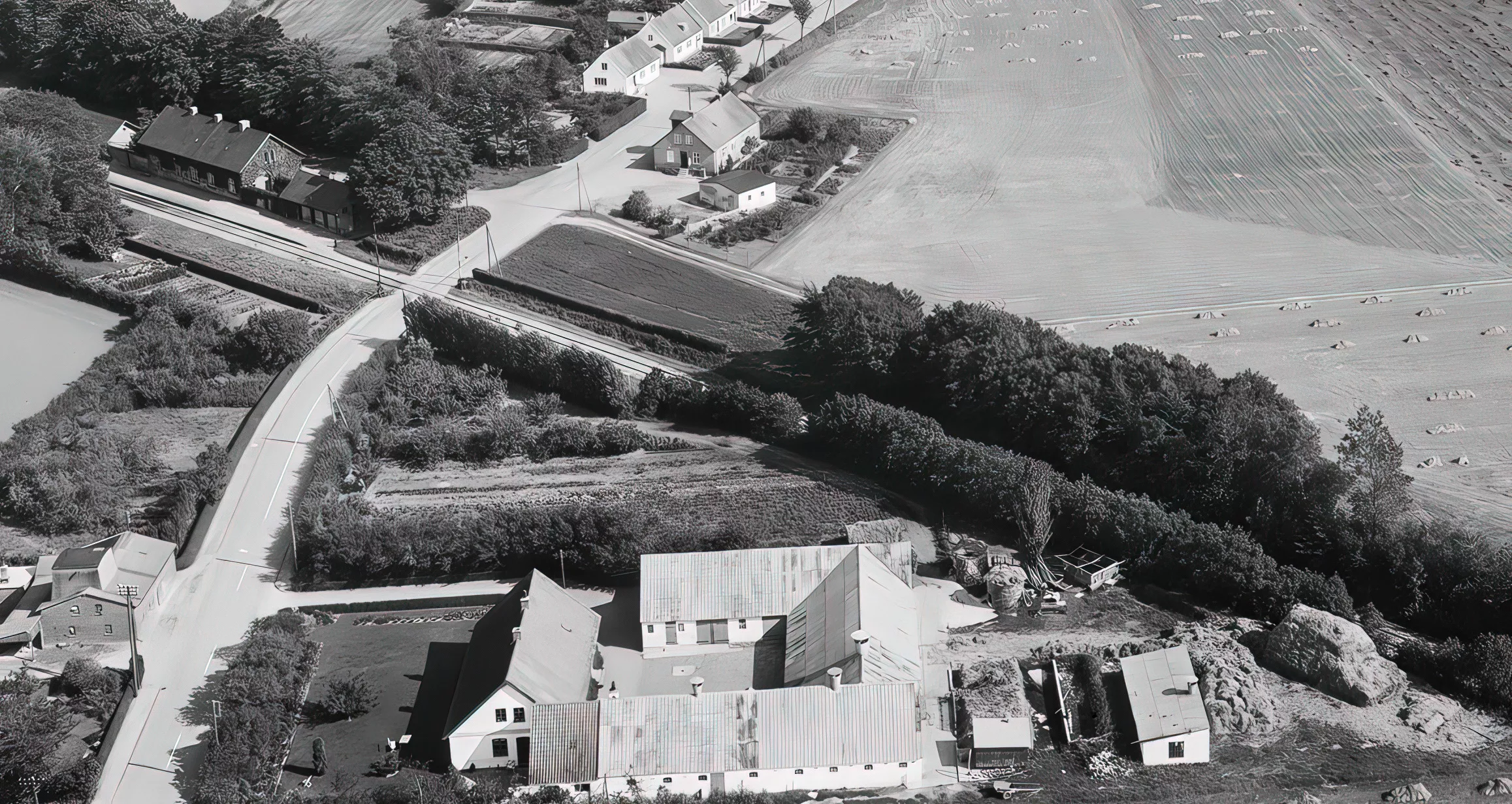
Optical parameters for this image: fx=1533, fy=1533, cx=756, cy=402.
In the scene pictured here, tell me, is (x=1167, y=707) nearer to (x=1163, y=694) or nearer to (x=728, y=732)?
(x=1163, y=694)

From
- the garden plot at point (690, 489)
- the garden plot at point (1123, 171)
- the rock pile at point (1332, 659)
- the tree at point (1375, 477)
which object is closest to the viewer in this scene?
the rock pile at point (1332, 659)

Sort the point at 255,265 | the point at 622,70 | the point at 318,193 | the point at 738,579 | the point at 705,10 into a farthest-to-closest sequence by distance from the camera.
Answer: the point at 705,10 → the point at 622,70 → the point at 318,193 → the point at 255,265 → the point at 738,579

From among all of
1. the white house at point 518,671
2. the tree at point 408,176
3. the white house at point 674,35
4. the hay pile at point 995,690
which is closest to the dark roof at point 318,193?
the tree at point 408,176

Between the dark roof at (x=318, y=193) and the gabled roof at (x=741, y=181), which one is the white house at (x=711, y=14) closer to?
the gabled roof at (x=741, y=181)

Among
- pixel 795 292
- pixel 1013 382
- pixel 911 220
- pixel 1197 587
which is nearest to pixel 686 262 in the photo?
pixel 795 292

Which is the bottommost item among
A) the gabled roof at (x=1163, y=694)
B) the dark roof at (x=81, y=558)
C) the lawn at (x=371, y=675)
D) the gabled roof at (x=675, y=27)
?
the lawn at (x=371, y=675)

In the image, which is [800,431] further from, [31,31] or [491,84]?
[31,31]

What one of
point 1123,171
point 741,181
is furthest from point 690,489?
point 1123,171

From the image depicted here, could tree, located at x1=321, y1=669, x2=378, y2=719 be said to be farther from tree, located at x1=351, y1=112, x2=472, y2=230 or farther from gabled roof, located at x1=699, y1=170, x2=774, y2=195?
gabled roof, located at x1=699, y1=170, x2=774, y2=195
